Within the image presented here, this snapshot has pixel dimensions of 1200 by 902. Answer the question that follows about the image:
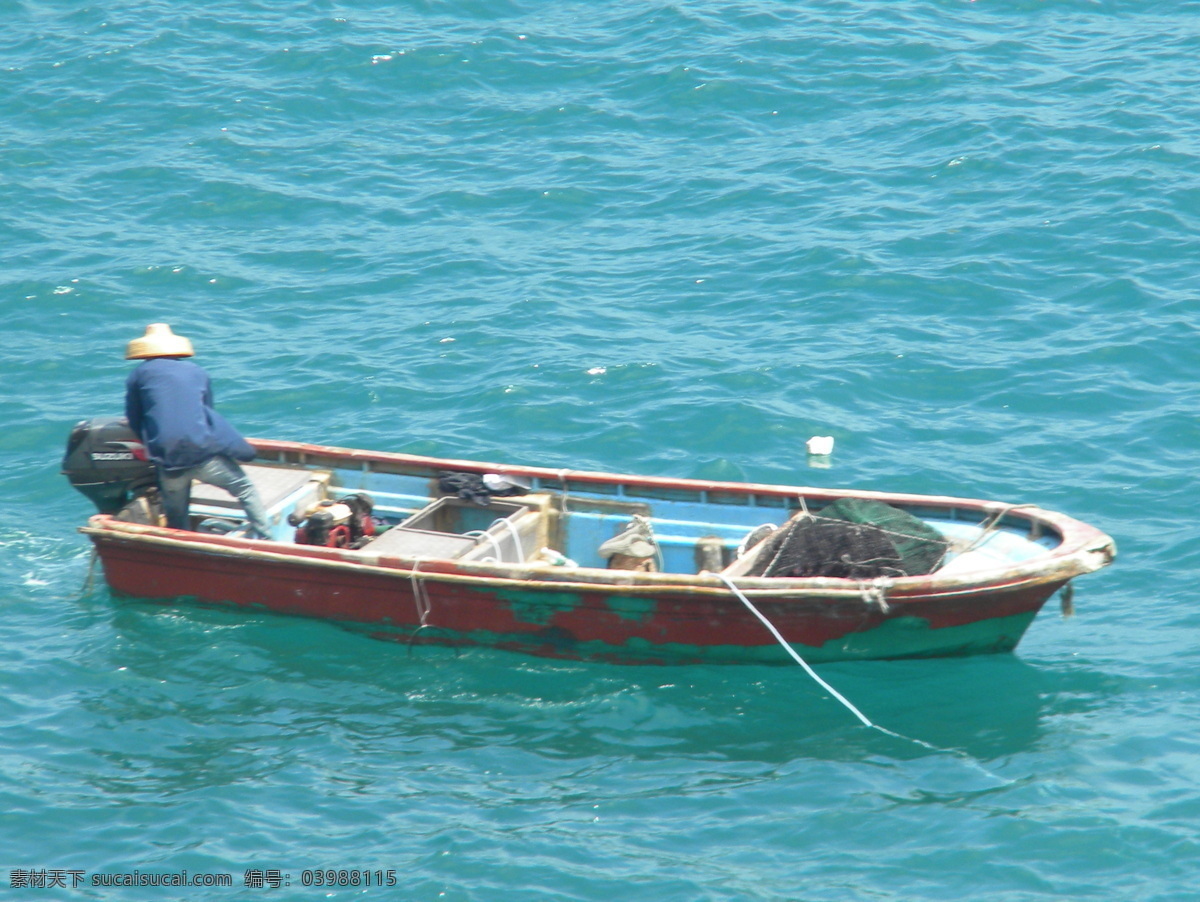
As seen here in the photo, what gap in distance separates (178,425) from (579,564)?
131 inches

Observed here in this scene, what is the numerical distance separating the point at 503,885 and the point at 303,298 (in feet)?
32.7

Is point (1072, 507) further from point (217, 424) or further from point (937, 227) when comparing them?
point (217, 424)

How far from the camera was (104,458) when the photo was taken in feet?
36.2

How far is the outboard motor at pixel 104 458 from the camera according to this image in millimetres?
10992

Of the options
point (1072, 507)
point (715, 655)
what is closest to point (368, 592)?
point (715, 655)

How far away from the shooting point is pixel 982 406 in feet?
45.3

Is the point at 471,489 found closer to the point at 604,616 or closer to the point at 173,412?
the point at 604,616

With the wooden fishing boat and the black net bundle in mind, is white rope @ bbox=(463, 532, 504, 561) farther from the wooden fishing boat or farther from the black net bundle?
the black net bundle

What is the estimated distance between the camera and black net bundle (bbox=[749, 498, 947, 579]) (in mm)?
9719

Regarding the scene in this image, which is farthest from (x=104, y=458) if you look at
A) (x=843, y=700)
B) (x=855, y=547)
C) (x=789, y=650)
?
(x=843, y=700)

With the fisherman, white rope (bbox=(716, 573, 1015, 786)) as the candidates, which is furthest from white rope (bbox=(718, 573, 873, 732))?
the fisherman

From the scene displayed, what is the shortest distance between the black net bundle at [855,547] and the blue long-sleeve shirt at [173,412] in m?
4.29

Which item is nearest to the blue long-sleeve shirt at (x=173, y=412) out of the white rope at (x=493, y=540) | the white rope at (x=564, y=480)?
the white rope at (x=493, y=540)

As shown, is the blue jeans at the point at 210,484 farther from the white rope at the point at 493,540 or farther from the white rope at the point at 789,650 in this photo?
the white rope at the point at 789,650
